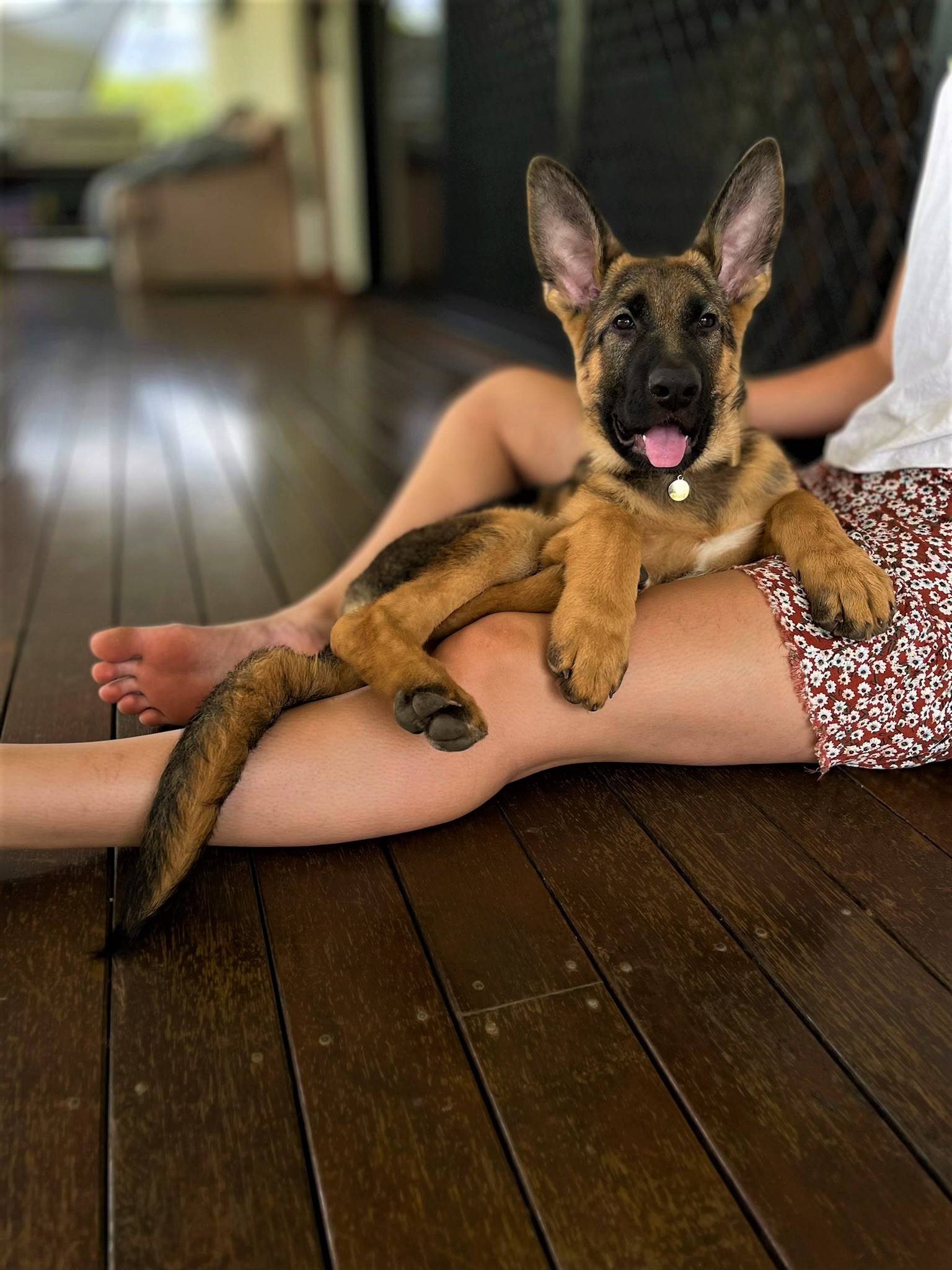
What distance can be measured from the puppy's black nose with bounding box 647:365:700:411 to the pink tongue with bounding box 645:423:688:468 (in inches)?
2.6

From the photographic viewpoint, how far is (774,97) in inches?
155

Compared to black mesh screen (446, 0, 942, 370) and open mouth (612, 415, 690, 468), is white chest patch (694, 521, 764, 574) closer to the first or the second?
open mouth (612, 415, 690, 468)

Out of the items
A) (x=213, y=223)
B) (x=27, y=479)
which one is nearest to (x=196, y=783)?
(x=27, y=479)

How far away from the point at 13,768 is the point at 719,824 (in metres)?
1.05

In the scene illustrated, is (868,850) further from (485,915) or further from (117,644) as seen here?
(117,644)

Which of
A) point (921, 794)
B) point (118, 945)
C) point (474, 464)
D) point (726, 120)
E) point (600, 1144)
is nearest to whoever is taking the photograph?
point (600, 1144)

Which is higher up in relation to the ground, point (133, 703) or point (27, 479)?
point (133, 703)

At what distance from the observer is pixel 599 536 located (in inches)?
66.7

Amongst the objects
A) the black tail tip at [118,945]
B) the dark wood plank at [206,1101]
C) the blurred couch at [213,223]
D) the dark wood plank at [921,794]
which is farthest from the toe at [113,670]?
the blurred couch at [213,223]

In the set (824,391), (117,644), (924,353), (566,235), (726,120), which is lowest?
(117,644)

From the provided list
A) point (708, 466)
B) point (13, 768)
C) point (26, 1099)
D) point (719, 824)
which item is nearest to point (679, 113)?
point (708, 466)

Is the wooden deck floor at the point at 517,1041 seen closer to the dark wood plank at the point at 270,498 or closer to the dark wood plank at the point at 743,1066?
the dark wood plank at the point at 743,1066

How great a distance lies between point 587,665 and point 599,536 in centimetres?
26

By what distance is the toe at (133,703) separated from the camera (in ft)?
6.08
